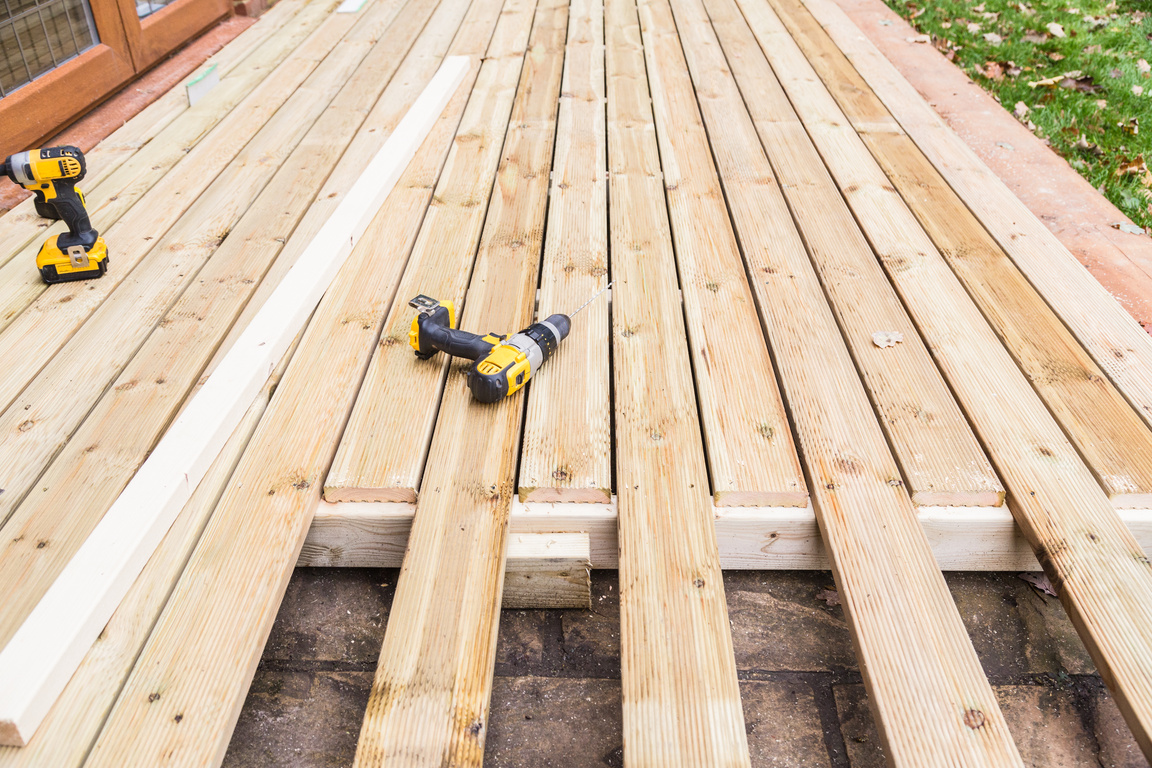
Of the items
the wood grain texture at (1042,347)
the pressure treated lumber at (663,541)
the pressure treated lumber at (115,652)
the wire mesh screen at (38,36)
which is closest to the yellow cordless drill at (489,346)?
the pressure treated lumber at (663,541)

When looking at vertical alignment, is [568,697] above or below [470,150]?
below

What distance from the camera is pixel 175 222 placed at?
7.29 feet

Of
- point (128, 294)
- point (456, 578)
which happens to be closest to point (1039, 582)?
point (456, 578)

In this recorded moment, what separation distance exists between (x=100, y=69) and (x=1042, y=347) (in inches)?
133

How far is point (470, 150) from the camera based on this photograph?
2615 millimetres

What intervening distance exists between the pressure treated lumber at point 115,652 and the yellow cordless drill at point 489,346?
0.44m

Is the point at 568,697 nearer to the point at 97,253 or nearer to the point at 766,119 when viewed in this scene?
the point at 97,253

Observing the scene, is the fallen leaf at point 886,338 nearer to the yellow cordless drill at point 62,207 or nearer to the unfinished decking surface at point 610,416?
the unfinished decking surface at point 610,416

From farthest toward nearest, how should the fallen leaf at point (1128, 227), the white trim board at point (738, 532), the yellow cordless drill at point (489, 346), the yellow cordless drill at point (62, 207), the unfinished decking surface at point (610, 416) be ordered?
1. the fallen leaf at point (1128, 227)
2. the yellow cordless drill at point (62, 207)
3. the yellow cordless drill at point (489, 346)
4. the white trim board at point (738, 532)
5. the unfinished decking surface at point (610, 416)

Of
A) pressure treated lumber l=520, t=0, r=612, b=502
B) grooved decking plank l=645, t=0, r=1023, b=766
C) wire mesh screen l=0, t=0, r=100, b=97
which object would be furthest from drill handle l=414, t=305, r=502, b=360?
wire mesh screen l=0, t=0, r=100, b=97

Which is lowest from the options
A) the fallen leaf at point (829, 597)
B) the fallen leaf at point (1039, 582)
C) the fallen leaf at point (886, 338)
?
the fallen leaf at point (829, 597)

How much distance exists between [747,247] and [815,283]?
220 millimetres

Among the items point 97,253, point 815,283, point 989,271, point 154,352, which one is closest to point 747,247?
point 815,283

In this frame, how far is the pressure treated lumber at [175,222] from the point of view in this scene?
168 cm
